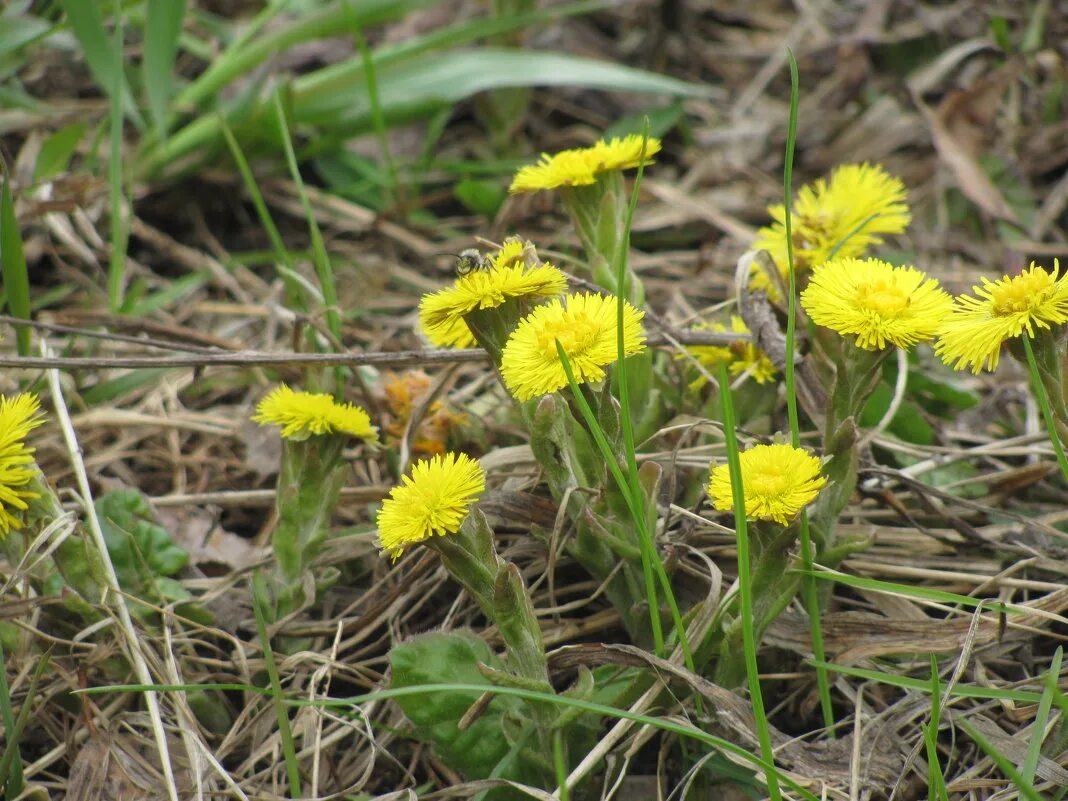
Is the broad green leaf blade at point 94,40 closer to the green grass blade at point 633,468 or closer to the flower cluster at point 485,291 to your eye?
the flower cluster at point 485,291

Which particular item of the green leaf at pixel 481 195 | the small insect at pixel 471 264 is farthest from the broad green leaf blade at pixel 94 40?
the small insect at pixel 471 264

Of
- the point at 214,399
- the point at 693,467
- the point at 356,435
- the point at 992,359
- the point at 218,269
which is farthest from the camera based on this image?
the point at 218,269

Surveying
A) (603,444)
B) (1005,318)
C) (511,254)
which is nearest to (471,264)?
(511,254)

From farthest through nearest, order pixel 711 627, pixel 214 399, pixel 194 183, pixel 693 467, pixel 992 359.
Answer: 1. pixel 194 183
2. pixel 214 399
3. pixel 693 467
4. pixel 711 627
5. pixel 992 359

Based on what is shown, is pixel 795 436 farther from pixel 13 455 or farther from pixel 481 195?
pixel 481 195

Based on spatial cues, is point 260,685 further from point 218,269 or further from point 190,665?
point 218,269

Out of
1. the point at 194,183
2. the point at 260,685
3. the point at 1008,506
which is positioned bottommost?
the point at 260,685

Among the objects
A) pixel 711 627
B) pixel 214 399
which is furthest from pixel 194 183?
pixel 711 627
